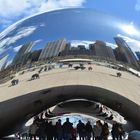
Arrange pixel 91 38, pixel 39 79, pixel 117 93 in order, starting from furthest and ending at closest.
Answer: pixel 117 93, pixel 39 79, pixel 91 38

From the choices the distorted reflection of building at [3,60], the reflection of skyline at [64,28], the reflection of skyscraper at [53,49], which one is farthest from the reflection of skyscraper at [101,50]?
the distorted reflection of building at [3,60]

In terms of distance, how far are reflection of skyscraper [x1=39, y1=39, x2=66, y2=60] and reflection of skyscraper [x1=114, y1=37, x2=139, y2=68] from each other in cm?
133

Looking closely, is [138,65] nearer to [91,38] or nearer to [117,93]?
[91,38]

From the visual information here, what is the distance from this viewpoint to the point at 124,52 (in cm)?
1267

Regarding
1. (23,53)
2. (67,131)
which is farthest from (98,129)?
(23,53)

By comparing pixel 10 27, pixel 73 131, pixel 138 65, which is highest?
pixel 73 131

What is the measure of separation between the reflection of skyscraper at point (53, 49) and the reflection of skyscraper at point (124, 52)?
133cm

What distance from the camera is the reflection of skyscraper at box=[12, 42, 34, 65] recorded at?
474 inches

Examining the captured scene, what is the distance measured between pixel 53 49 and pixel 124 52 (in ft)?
5.90

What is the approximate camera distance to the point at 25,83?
43.0ft

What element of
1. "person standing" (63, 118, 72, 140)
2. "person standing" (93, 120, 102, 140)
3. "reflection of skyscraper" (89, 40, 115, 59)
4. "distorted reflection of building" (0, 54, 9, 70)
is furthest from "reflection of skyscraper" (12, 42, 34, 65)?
"person standing" (63, 118, 72, 140)

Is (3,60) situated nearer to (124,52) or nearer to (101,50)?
(101,50)

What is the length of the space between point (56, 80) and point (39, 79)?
1.86ft

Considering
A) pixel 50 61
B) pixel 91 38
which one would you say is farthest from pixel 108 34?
pixel 50 61
